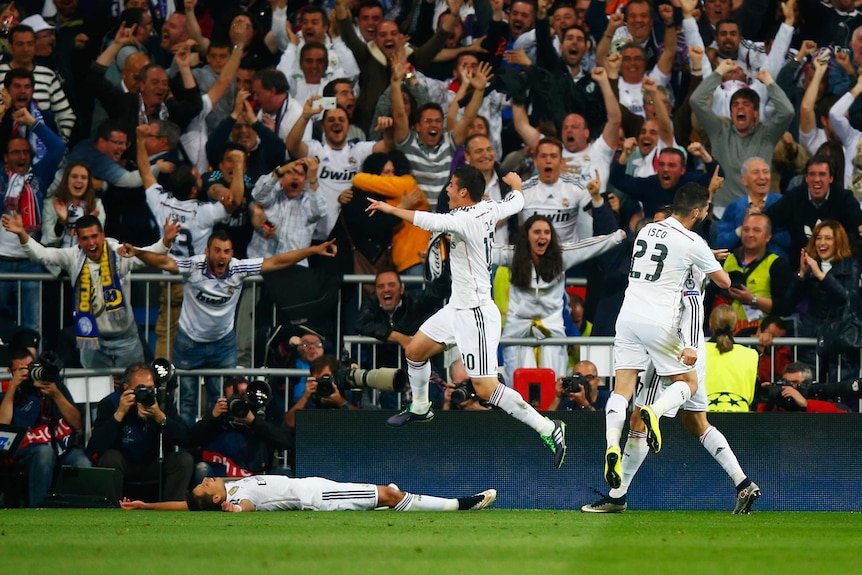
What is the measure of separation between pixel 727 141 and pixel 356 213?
13.4ft

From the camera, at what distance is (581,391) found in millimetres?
12812

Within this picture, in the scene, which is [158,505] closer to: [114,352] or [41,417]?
[41,417]

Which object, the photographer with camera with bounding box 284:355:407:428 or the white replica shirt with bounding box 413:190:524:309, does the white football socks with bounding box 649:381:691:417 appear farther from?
the photographer with camera with bounding box 284:355:407:428

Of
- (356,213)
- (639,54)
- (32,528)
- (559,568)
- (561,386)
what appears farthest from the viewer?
(639,54)

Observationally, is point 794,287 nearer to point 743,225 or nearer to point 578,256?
point 743,225

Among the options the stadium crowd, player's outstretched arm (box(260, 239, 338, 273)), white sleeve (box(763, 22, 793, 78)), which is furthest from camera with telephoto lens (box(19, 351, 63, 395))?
white sleeve (box(763, 22, 793, 78))

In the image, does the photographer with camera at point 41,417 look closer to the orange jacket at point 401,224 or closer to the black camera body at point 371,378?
the black camera body at point 371,378

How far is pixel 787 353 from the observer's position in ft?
44.3

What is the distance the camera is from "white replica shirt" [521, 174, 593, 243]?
14.9 metres

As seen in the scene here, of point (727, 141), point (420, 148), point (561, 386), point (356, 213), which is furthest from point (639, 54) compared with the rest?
point (561, 386)

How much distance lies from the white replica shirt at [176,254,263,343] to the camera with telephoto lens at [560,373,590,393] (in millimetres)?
3370

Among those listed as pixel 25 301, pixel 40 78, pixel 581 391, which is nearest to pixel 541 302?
pixel 581 391

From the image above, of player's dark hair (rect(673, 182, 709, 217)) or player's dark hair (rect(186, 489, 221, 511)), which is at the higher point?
player's dark hair (rect(673, 182, 709, 217))

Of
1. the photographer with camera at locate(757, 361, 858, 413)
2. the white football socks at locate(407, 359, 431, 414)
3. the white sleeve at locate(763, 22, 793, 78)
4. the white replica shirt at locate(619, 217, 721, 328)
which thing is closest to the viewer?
the white replica shirt at locate(619, 217, 721, 328)
